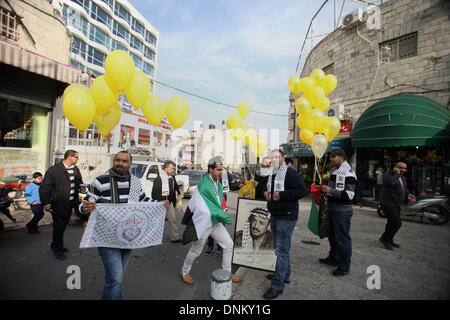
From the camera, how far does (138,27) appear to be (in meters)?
34.8

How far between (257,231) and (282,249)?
546mm

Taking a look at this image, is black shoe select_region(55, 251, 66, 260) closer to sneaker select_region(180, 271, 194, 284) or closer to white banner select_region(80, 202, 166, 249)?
white banner select_region(80, 202, 166, 249)

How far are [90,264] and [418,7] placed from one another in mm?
13153

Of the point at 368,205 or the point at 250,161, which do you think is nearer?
the point at 250,161

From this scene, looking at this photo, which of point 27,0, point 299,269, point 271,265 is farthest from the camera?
point 27,0

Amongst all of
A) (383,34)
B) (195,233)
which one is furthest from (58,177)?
(383,34)

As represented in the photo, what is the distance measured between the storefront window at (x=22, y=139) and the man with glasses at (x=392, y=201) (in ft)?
34.5

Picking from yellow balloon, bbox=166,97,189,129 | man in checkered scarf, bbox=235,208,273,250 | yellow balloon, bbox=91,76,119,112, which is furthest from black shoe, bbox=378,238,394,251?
yellow balloon, bbox=91,76,119,112

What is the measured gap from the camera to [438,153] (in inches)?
320

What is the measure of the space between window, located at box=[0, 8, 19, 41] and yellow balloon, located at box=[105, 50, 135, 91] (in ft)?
19.2

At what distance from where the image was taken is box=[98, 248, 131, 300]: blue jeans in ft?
7.50

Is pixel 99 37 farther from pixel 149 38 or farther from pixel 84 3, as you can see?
pixel 149 38

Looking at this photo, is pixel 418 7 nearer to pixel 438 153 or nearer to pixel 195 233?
pixel 438 153

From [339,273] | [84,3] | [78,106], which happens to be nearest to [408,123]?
[339,273]
